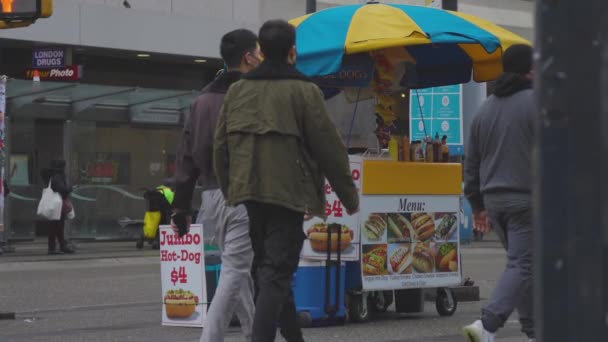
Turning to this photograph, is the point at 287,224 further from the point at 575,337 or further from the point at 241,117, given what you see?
the point at 575,337

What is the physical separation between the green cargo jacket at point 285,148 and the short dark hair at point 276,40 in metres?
0.09

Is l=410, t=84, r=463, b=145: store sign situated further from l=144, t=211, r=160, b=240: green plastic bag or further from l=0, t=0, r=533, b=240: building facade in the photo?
l=0, t=0, r=533, b=240: building facade

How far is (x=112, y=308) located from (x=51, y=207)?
9638mm

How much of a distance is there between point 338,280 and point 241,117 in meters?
3.67

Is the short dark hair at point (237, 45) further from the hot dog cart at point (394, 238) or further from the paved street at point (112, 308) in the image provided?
the hot dog cart at point (394, 238)

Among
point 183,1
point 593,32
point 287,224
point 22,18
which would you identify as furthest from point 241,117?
point 183,1

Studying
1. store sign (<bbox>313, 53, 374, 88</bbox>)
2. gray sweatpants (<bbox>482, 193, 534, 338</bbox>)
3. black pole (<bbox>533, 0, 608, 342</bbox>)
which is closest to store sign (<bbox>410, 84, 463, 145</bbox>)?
store sign (<bbox>313, 53, 374, 88</bbox>)

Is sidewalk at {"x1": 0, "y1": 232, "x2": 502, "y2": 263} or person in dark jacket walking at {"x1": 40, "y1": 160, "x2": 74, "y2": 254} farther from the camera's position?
person in dark jacket walking at {"x1": 40, "y1": 160, "x2": 74, "y2": 254}

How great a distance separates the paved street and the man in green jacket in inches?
109

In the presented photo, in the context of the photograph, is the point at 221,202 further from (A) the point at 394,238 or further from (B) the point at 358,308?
(A) the point at 394,238

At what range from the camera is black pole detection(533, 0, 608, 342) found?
7.78 ft

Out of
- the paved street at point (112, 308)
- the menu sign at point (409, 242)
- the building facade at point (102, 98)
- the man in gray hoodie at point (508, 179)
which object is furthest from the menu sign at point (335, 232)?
the building facade at point (102, 98)

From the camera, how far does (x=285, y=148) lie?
A: 611 centimetres

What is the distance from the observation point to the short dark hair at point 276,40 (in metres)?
6.27
